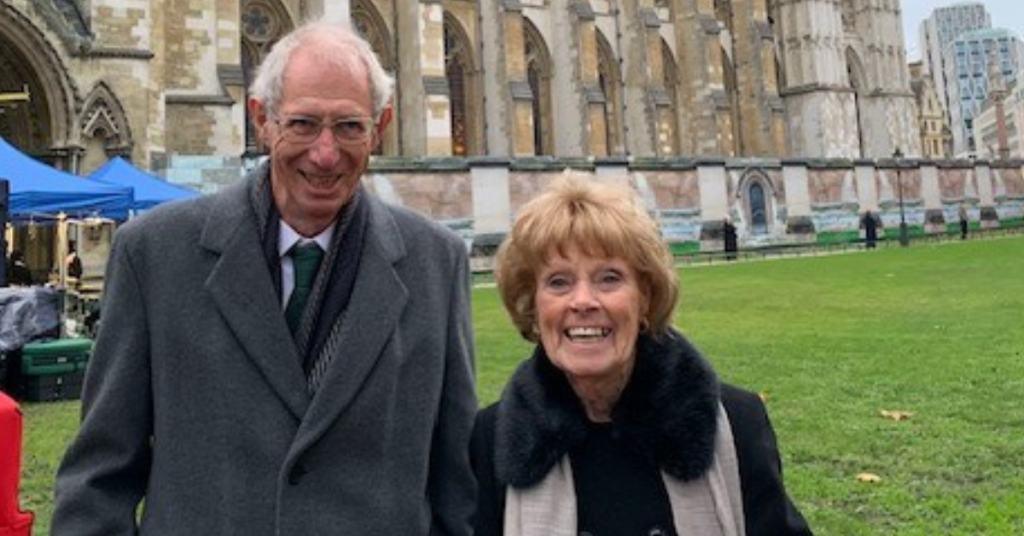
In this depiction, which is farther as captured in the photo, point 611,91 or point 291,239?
point 611,91

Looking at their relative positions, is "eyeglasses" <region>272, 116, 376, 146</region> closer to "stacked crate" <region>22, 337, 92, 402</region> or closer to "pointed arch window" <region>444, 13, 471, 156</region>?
"stacked crate" <region>22, 337, 92, 402</region>

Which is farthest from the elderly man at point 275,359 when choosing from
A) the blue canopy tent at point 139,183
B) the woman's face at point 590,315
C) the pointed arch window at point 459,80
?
the pointed arch window at point 459,80

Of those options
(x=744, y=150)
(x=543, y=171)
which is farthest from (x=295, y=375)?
(x=744, y=150)

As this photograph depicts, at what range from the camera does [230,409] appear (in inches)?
74.4

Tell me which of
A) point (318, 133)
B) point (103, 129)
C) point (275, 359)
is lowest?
point (275, 359)

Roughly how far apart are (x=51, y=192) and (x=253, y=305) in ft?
32.0

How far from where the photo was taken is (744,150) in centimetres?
3722

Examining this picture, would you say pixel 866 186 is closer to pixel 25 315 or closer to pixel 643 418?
pixel 25 315

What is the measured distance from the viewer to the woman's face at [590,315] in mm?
1799

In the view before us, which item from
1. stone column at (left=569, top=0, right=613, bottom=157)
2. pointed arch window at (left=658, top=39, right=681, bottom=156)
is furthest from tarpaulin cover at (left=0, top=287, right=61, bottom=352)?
pointed arch window at (left=658, top=39, right=681, bottom=156)

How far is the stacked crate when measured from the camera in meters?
8.42

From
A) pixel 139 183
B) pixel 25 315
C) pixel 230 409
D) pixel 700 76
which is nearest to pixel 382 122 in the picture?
pixel 230 409

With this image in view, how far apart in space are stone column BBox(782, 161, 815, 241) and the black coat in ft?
87.7

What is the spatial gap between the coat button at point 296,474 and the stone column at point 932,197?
33.0 meters
